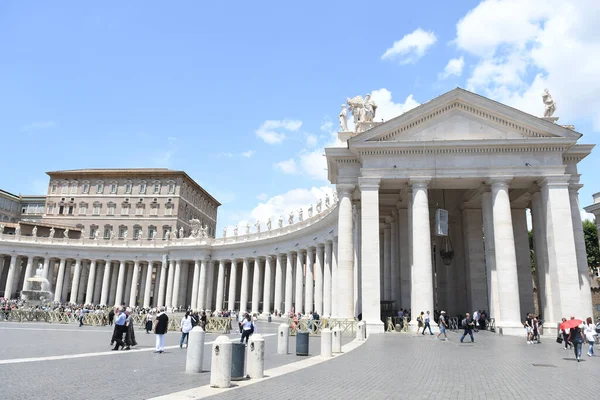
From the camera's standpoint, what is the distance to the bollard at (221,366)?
9820mm

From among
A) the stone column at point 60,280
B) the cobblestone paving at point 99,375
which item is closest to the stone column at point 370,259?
the cobblestone paving at point 99,375

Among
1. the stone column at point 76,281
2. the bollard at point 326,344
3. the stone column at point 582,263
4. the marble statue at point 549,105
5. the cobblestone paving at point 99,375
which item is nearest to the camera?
the cobblestone paving at point 99,375

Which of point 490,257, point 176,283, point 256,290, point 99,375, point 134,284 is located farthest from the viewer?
point 134,284

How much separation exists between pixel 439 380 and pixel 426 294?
18500 mm

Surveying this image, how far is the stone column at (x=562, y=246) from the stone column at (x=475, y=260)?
Result: 6991mm

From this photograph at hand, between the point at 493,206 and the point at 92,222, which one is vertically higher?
the point at 92,222

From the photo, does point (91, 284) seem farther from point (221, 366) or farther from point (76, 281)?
point (221, 366)

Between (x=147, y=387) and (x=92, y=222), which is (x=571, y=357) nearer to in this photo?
(x=147, y=387)

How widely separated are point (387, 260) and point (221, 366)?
3597 centimetres

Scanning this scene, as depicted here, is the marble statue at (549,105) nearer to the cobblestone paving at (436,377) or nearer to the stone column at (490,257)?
the stone column at (490,257)

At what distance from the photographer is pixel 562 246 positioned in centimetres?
2927

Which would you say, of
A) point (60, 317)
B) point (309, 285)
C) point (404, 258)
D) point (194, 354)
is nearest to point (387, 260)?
point (404, 258)

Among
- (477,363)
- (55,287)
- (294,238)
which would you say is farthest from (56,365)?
(55,287)

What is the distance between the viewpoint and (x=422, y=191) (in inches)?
1217
